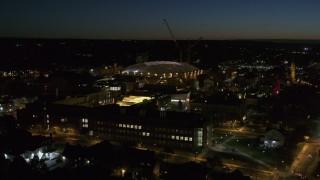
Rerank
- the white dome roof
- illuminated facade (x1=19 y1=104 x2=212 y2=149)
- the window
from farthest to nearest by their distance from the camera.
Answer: the white dome roof
the window
illuminated facade (x1=19 y1=104 x2=212 y2=149)

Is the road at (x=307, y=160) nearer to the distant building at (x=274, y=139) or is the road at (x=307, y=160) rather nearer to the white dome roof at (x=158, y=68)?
the distant building at (x=274, y=139)

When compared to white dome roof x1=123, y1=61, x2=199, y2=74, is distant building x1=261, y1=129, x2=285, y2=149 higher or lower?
lower

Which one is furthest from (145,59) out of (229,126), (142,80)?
(229,126)

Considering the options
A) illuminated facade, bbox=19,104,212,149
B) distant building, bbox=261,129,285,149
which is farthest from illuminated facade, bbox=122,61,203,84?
distant building, bbox=261,129,285,149

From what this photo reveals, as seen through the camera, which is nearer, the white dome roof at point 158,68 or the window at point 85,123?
the window at point 85,123

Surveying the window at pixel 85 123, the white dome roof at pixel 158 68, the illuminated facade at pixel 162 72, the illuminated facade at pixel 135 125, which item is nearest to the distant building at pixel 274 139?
the illuminated facade at pixel 135 125

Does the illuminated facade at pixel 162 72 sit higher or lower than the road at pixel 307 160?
higher

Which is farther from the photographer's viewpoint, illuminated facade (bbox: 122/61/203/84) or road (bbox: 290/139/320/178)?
illuminated facade (bbox: 122/61/203/84)

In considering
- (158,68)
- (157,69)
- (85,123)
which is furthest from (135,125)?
(158,68)

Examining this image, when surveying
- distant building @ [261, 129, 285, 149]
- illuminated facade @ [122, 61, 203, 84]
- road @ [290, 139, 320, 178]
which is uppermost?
illuminated facade @ [122, 61, 203, 84]

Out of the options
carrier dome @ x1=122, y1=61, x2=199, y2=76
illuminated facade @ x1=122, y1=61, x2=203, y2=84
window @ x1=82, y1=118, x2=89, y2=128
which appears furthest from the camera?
carrier dome @ x1=122, y1=61, x2=199, y2=76

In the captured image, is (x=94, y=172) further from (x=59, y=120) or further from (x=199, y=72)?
(x=199, y=72)

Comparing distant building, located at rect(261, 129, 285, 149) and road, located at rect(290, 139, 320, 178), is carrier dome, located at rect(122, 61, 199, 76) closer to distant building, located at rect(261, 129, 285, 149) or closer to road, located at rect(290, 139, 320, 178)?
distant building, located at rect(261, 129, 285, 149)
